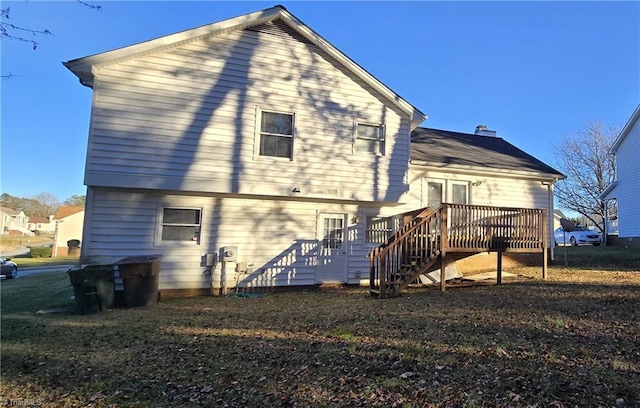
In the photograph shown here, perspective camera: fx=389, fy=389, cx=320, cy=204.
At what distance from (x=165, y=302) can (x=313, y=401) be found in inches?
267

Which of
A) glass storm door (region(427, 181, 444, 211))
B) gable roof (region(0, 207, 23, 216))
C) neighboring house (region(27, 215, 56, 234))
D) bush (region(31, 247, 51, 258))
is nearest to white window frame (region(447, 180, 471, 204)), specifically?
glass storm door (region(427, 181, 444, 211))

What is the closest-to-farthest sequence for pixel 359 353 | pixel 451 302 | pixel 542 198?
1. pixel 359 353
2. pixel 451 302
3. pixel 542 198

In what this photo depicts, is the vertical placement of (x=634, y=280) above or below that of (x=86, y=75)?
below

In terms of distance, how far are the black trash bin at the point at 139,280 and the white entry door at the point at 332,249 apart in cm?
445

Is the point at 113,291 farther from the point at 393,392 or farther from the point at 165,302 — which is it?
the point at 393,392

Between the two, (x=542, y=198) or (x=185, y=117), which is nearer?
(x=185, y=117)

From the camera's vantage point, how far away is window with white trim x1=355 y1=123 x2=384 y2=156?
454 inches

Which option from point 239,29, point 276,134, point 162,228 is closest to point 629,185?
point 276,134

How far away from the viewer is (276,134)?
35.1ft

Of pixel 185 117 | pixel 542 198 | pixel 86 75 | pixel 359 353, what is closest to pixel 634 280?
pixel 542 198

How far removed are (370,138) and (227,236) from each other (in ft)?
16.5

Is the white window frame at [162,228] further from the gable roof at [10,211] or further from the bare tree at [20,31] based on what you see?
the gable roof at [10,211]

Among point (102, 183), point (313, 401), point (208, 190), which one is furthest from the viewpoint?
point (208, 190)

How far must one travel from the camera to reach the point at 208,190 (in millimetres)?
9852
